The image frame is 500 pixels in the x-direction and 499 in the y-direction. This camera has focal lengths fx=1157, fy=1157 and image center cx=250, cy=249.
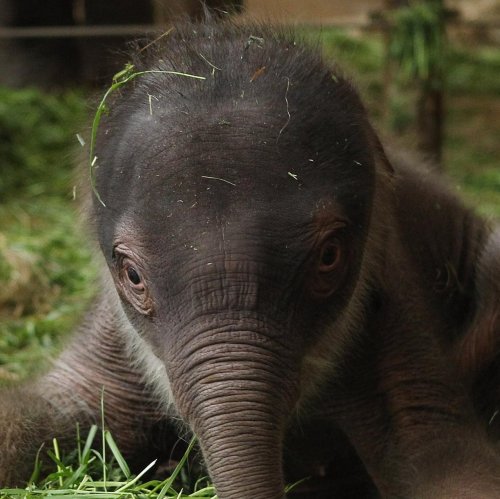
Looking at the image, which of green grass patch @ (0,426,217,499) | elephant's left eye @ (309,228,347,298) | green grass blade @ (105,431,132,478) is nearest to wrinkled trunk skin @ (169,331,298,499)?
elephant's left eye @ (309,228,347,298)

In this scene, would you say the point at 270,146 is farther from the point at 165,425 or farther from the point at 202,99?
the point at 165,425

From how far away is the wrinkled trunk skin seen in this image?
11.5 feet

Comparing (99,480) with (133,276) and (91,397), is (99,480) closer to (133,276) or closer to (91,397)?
(91,397)

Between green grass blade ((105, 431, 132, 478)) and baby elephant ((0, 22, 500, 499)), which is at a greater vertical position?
baby elephant ((0, 22, 500, 499))

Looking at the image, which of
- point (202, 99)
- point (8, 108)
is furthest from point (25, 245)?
point (202, 99)

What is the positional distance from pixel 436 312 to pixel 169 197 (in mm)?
1799

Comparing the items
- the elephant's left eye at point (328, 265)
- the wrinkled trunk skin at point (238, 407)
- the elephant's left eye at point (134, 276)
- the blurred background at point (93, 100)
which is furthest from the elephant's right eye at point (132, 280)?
the blurred background at point (93, 100)

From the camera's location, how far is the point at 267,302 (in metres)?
3.66

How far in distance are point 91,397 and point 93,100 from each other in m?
1.26

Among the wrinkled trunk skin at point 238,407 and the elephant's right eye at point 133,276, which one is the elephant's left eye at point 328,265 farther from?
the elephant's right eye at point 133,276

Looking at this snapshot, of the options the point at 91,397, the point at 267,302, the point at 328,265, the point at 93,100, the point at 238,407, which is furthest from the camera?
the point at 91,397

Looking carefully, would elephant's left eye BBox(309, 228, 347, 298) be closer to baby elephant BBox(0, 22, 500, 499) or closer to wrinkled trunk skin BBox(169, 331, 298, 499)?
baby elephant BBox(0, 22, 500, 499)

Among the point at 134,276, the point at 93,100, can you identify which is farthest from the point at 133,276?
the point at 93,100

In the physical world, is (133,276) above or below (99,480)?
above
